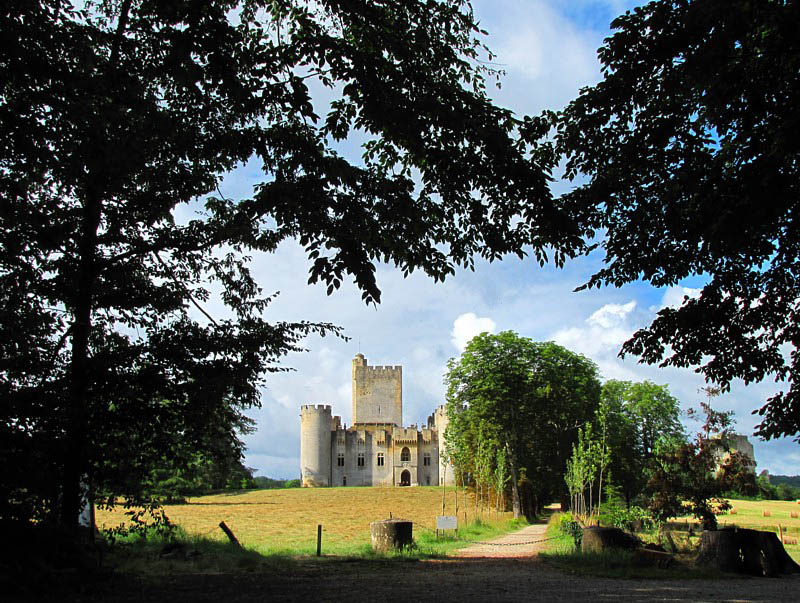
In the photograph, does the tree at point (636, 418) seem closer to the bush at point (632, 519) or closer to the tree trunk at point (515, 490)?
the tree trunk at point (515, 490)

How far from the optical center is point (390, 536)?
16.0 meters

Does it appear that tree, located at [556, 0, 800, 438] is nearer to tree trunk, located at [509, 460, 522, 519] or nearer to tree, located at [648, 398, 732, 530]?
tree, located at [648, 398, 732, 530]

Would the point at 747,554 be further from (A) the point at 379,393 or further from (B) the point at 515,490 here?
(A) the point at 379,393

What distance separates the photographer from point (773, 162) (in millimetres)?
7707

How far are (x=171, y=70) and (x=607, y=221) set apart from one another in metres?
6.52

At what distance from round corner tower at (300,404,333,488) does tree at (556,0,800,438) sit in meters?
70.8

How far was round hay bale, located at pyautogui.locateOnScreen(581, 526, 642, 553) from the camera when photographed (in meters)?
14.6

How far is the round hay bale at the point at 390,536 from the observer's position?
15.8m

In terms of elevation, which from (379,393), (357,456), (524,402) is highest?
(379,393)

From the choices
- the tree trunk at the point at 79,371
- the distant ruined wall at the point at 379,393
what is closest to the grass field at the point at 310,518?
the tree trunk at the point at 79,371

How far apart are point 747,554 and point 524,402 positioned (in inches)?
884

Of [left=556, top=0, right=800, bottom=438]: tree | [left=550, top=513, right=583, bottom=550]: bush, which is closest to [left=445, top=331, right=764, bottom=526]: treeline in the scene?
[left=550, top=513, right=583, bottom=550]: bush

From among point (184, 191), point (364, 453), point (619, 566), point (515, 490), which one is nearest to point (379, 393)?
point (364, 453)

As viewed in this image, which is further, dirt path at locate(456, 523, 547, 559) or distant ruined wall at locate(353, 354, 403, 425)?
distant ruined wall at locate(353, 354, 403, 425)
